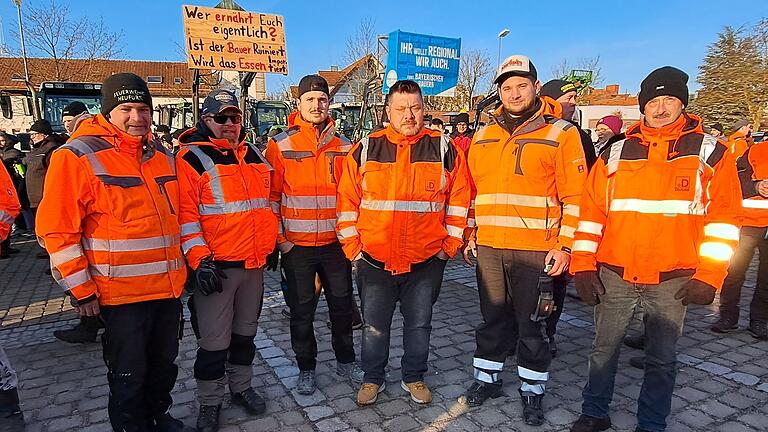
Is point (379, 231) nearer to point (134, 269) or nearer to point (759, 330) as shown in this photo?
point (134, 269)

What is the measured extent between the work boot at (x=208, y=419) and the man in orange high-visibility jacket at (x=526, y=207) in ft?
6.46

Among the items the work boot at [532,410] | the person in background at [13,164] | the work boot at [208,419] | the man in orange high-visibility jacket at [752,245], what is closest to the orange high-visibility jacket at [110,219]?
the work boot at [208,419]

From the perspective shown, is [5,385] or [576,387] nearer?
[5,385]

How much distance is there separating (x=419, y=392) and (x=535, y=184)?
1.68 m

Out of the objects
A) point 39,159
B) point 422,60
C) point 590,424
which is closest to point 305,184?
point 590,424

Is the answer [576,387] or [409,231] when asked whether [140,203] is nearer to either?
[409,231]

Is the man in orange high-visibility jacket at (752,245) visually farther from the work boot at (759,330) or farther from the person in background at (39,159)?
the person in background at (39,159)

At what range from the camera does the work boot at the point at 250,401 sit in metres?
3.30

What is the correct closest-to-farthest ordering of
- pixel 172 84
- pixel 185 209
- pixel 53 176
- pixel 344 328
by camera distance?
pixel 53 176 < pixel 185 209 < pixel 344 328 < pixel 172 84

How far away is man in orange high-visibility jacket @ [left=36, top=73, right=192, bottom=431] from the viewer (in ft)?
7.88

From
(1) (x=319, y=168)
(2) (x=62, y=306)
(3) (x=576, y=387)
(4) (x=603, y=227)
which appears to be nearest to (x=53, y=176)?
(1) (x=319, y=168)

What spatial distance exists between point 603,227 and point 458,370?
1780 millimetres

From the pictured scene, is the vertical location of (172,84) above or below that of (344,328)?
above

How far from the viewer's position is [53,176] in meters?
2.38
